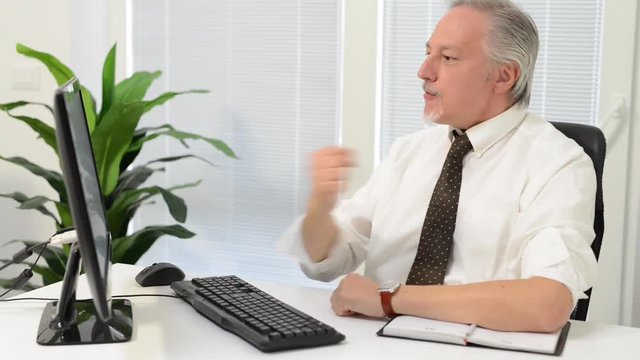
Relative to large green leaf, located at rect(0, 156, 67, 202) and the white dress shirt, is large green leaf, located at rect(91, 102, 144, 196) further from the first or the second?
the white dress shirt

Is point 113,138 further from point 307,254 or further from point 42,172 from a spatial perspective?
point 307,254

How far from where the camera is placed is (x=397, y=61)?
296cm

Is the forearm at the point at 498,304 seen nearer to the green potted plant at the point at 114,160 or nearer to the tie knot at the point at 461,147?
the tie knot at the point at 461,147

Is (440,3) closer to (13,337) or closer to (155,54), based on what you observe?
(155,54)

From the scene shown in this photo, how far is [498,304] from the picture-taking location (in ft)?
4.89

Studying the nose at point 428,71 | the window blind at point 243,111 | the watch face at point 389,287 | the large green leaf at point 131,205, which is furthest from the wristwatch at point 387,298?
the window blind at point 243,111

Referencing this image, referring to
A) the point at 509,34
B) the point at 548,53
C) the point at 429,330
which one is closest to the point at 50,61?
the point at 509,34

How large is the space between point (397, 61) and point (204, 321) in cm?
161

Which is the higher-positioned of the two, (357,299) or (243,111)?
(243,111)

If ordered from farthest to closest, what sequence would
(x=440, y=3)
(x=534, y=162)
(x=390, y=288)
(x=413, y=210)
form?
(x=440, y=3) < (x=413, y=210) < (x=534, y=162) < (x=390, y=288)

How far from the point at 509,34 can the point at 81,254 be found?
3.52 feet

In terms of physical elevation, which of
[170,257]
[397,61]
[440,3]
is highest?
[440,3]

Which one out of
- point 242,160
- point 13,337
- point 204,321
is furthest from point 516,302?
point 242,160

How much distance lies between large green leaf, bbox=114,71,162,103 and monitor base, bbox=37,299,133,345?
121 cm
